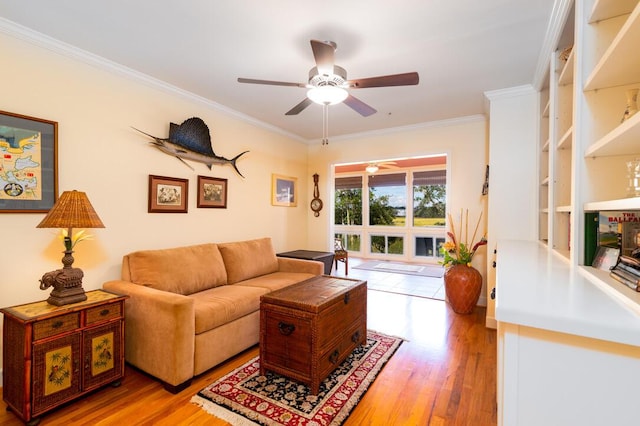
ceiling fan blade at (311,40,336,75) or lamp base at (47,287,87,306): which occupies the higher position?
ceiling fan blade at (311,40,336,75)

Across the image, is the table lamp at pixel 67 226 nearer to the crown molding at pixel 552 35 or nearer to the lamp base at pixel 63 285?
the lamp base at pixel 63 285

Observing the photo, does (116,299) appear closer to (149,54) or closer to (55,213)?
(55,213)

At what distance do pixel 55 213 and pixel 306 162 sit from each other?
12.5 ft

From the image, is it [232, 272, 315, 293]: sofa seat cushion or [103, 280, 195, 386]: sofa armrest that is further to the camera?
[232, 272, 315, 293]: sofa seat cushion

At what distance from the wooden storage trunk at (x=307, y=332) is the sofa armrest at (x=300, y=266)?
3.94ft

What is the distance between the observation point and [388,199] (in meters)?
7.56

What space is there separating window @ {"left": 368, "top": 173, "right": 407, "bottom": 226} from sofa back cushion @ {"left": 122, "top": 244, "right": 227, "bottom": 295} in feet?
17.1

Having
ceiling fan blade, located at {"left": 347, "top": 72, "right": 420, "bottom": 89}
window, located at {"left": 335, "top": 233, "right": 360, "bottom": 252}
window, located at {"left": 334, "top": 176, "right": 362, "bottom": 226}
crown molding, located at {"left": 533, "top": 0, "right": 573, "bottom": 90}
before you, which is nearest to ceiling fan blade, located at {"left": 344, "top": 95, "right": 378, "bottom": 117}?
ceiling fan blade, located at {"left": 347, "top": 72, "right": 420, "bottom": 89}

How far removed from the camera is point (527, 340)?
77cm

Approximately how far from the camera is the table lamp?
1.87 m

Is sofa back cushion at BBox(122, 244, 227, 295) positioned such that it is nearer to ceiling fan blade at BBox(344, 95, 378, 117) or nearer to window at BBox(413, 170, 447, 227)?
ceiling fan blade at BBox(344, 95, 378, 117)

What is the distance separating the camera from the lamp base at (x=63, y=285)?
6.20 ft

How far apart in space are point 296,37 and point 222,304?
2.13 metres

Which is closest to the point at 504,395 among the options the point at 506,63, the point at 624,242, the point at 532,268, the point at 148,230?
the point at 532,268
